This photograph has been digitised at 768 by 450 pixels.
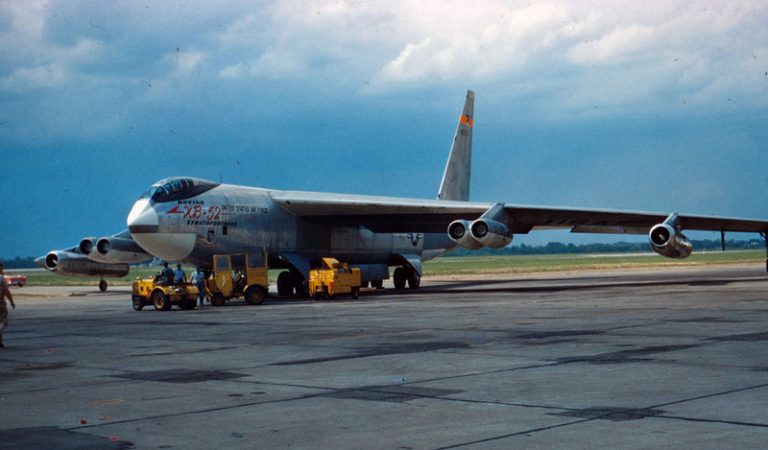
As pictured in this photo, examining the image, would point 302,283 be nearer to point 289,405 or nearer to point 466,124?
point 466,124

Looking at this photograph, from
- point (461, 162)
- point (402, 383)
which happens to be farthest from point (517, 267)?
point (402, 383)

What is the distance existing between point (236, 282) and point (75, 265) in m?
18.8

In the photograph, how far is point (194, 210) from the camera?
31406mm

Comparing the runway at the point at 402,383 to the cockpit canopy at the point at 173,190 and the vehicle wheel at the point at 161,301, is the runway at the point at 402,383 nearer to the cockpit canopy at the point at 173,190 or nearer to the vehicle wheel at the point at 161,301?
the vehicle wheel at the point at 161,301

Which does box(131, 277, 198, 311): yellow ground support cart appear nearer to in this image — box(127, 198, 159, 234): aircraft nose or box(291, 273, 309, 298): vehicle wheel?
box(127, 198, 159, 234): aircraft nose

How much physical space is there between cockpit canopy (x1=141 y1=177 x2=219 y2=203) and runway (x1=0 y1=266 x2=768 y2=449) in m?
11.1

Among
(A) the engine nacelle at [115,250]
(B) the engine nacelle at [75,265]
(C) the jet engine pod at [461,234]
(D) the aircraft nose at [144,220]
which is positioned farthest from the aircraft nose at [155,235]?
(B) the engine nacelle at [75,265]

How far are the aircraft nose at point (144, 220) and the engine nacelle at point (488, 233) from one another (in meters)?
10.8

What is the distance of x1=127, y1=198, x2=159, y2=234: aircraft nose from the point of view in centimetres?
3042

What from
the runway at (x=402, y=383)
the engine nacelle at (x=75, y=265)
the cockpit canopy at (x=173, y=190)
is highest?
the cockpit canopy at (x=173, y=190)

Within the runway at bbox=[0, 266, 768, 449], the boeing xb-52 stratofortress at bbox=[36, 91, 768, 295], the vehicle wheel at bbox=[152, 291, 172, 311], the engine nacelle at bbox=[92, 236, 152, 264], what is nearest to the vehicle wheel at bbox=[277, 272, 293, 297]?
the boeing xb-52 stratofortress at bbox=[36, 91, 768, 295]

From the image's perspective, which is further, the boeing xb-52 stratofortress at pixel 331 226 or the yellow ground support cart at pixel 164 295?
the boeing xb-52 stratofortress at pixel 331 226

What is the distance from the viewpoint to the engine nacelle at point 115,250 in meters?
41.2

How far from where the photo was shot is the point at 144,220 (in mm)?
30438
